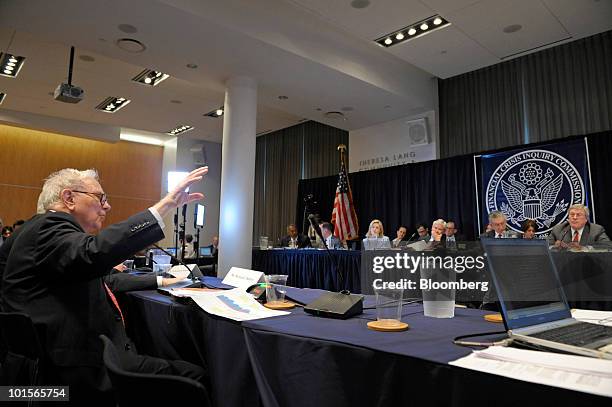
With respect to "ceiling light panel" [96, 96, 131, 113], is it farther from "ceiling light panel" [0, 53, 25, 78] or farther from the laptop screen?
the laptop screen

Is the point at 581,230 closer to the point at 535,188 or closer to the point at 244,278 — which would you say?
the point at 535,188

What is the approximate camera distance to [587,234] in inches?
149

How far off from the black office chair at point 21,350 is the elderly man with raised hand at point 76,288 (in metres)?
0.04

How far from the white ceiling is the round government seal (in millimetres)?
1510

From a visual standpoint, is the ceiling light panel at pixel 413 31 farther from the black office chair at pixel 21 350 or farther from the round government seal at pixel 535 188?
the black office chair at pixel 21 350

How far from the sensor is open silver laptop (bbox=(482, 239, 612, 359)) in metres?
0.77

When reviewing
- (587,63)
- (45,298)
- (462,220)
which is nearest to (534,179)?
(462,220)

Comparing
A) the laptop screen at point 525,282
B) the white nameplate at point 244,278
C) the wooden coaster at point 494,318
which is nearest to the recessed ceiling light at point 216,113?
the white nameplate at point 244,278

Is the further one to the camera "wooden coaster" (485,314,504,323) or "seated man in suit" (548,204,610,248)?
"seated man in suit" (548,204,610,248)

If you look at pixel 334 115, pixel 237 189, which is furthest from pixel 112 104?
pixel 334 115

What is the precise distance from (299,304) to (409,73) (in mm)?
5614

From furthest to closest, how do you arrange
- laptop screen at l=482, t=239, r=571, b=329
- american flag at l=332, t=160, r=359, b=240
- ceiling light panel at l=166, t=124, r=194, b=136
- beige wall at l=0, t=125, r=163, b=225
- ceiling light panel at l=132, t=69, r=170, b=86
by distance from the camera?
1. ceiling light panel at l=166, t=124, r=194, b=136
2. beige wall at l=0, t=125, r=163, b=225
3. american flag at l=332, t=160, r=359, b=240
4. ceiling light panel at l=132, t=69, r=170, b=86
5. laptop screen at l=482, t=239, r=571, b=329

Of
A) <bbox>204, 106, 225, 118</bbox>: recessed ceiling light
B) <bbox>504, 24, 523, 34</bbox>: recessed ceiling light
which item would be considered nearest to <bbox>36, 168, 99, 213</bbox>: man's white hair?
<bbox>504, 24, 523, 34</bbox>: recessed ceiling light

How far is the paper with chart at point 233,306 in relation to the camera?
115 cm
